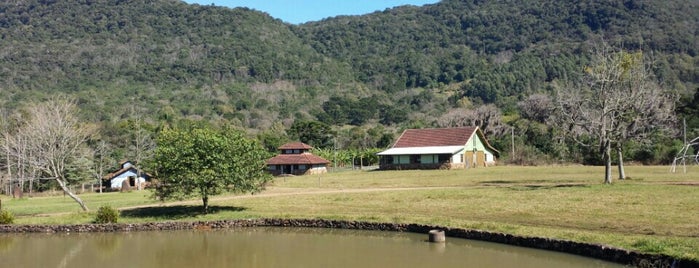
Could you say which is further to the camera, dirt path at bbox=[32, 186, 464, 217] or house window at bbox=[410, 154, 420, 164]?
house window at bbox=[410, 154, 420, 164]

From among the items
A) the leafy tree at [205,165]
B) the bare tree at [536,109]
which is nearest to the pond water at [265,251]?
the leafy tree at [205,165]

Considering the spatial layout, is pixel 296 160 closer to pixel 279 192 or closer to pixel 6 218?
pixel 279 192

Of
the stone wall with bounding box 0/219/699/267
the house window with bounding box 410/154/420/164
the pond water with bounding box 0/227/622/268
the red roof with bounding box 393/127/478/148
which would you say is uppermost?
the red roof with bounding box 393/127/478/148

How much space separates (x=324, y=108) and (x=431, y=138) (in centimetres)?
7536

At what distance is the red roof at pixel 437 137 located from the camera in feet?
215

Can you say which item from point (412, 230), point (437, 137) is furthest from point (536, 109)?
point (412, 230)

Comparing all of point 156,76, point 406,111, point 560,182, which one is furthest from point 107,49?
point 560,182

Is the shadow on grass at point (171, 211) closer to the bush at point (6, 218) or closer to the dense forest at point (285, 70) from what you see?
the bush at point (6, 218)

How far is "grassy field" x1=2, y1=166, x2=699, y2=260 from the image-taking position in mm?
20875

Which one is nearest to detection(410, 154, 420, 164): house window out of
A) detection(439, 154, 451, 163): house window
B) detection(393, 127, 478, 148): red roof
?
detection(439, 154, 451, 163): house window

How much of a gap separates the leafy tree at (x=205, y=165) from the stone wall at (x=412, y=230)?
2.56m

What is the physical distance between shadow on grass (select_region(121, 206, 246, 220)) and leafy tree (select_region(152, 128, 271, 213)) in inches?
24.5

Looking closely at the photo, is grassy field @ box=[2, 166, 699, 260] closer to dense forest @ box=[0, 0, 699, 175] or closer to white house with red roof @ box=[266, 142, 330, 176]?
white house with red roof @ box=[266, 142, 330, 176]

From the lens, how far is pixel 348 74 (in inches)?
7357
